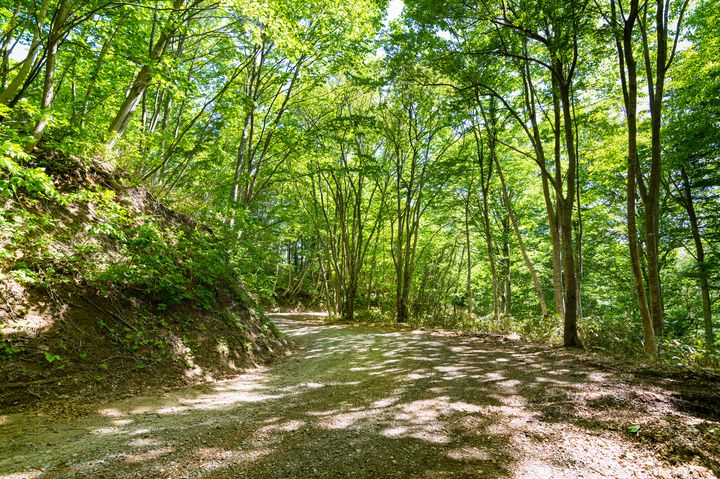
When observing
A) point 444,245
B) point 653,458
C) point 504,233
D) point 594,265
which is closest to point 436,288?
point 444,245

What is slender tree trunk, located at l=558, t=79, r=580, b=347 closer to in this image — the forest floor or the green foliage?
the forest floor

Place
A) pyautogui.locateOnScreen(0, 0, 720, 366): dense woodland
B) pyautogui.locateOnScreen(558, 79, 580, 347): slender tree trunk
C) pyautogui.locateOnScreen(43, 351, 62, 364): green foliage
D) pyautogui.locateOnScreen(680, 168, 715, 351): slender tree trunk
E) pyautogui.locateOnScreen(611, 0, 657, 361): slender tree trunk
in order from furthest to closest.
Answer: pyautogui.locateOnScreen(680, 168, 715, 351): slender tree trunk < pyautogui.locateOnScreen(558, 79, 580, 347): slender tree trunk < pyautogui.locateOnScreen(611, 0, 657, 361): slender tree trunk < pyautogui.locateOnScreen(0, 0, 720, 366): dense woodland < pyautogui.locateOnScreen(43, 351, 62, 364): green foliage

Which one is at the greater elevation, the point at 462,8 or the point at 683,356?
the point at 462,8

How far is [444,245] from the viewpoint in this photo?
66.6ft

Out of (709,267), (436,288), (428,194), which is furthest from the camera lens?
(436,288)

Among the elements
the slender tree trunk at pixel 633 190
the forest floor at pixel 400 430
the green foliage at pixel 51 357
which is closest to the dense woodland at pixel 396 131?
the slender tree trunk at pixel 633 190

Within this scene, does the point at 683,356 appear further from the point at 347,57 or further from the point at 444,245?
the point at 444,245

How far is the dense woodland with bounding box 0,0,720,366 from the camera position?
502 centimetres

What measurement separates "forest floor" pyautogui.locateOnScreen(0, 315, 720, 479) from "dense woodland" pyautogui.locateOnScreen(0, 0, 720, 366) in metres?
1.93

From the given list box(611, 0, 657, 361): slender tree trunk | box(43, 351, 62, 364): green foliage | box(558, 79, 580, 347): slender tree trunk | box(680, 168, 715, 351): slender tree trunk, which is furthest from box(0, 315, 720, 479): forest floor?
box(680, 168, 715, 351): slender tree trunk

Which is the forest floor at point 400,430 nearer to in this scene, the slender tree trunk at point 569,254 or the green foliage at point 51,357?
the green foliage at point 51,357

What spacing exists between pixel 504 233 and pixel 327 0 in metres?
12.7

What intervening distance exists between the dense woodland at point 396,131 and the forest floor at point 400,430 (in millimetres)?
1932

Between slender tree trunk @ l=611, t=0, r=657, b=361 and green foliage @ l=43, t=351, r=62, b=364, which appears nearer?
green foliage @ l=43, t=351, r=62, b=364
